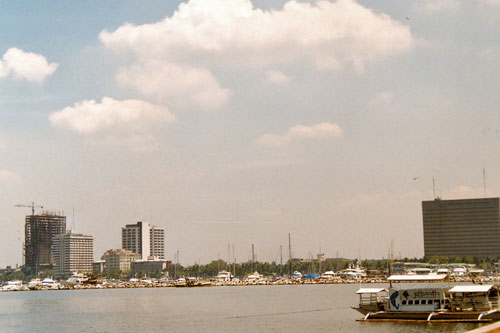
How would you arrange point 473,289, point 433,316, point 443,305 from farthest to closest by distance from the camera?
point 443,305, point 433,316, point 473,289

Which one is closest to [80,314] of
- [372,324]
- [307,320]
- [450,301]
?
[307,320]

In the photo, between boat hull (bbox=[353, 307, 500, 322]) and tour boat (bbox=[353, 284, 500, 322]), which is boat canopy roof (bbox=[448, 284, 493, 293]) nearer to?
tour boat (bbox=[353, 284, 500, 322])

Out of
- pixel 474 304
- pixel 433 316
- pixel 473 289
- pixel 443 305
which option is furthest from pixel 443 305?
pixel 473 289

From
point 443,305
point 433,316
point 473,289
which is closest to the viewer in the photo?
point 473,289

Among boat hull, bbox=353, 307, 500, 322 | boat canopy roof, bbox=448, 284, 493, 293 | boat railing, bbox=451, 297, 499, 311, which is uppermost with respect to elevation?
boat canopy roof, bbox=448, 284, 493, 293

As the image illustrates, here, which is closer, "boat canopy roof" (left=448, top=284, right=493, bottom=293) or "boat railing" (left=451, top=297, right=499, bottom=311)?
"boat canopy roof" (left=448, top=284, right=493, bottom=293)

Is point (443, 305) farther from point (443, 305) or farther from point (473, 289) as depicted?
point (473, 289)

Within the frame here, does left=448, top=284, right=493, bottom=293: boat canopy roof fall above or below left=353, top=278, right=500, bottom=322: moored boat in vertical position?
above

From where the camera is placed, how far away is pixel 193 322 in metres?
113

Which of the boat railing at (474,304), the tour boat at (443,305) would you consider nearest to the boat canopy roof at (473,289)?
the tour boat at (443,305)

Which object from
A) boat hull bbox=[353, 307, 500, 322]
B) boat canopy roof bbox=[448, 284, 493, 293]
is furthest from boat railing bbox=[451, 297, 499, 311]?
boat hull bbox=[353, 307, 500, 322]

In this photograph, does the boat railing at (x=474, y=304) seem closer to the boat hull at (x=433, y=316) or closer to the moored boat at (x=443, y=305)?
the moored boat at (x=443, y=305)

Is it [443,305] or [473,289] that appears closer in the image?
[473,289]

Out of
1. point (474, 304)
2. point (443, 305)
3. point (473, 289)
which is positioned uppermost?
point (473, 289)
